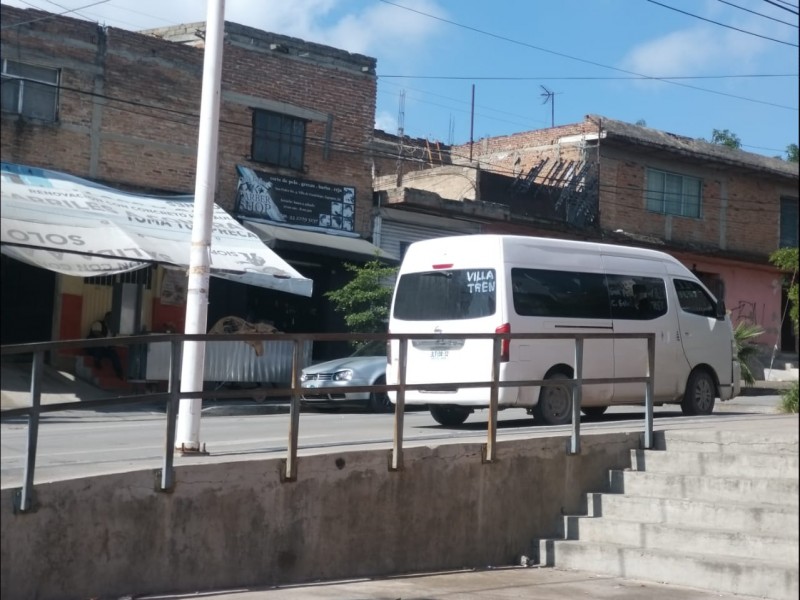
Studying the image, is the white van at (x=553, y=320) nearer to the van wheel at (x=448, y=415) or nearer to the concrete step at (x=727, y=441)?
the van wheel at (x=448, y=415)

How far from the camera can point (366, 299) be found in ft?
74.1

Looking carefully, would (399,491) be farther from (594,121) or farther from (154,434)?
(594,121)

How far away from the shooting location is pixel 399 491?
8430mm

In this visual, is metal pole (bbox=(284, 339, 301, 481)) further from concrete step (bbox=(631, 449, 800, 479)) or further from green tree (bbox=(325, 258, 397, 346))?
green tree (bbox=(325, 258, 397, 346))

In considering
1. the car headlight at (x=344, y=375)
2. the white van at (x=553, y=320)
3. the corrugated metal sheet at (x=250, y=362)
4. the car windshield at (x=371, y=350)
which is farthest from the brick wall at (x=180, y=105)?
the corrugated metal sheet at (x=250, y=362)

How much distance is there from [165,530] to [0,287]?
8.40ft

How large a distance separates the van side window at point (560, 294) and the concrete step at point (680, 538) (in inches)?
149

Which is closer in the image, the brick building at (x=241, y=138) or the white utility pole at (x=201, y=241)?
the white utility pole at (x=201, y=241)

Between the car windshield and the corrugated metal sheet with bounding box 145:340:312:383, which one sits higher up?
the car windshield

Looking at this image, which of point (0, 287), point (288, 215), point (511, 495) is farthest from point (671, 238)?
point (0, 287)

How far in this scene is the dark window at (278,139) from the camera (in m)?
23.9

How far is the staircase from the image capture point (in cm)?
779

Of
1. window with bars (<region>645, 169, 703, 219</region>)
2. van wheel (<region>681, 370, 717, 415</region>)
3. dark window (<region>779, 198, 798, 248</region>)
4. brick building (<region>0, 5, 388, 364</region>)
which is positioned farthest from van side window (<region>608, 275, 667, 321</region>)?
window with bars (<region>645, 169, 703, 219</region>)

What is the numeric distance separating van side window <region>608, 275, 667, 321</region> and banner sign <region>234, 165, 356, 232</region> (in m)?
11.5
